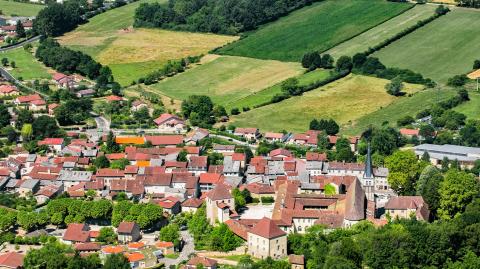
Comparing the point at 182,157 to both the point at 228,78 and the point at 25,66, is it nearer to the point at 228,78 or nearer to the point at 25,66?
the point at 228,78

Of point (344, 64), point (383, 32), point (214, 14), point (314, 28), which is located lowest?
point (344, 64)

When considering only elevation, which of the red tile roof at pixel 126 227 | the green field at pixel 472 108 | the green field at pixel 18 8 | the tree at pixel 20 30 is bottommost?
the red tile roof at pixel 126 227

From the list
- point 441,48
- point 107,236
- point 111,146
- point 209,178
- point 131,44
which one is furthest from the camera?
point 131,44

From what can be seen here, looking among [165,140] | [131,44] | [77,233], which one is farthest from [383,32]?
[77,233]

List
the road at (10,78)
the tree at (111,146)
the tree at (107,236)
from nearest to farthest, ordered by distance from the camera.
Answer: the tree at (107,236) < the tree at (111,146) < the road at (10,78)

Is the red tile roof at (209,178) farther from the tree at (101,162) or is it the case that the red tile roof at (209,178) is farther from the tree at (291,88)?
the tree at (291,88)

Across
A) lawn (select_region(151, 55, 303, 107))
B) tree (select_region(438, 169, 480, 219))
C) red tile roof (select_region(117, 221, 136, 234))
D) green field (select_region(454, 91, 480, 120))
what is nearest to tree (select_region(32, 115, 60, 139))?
lawn (select_region(151, 55, 303, 107))

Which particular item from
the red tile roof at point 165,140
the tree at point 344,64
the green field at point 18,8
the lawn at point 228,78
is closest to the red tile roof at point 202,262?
the red tile roof at point 165,140
